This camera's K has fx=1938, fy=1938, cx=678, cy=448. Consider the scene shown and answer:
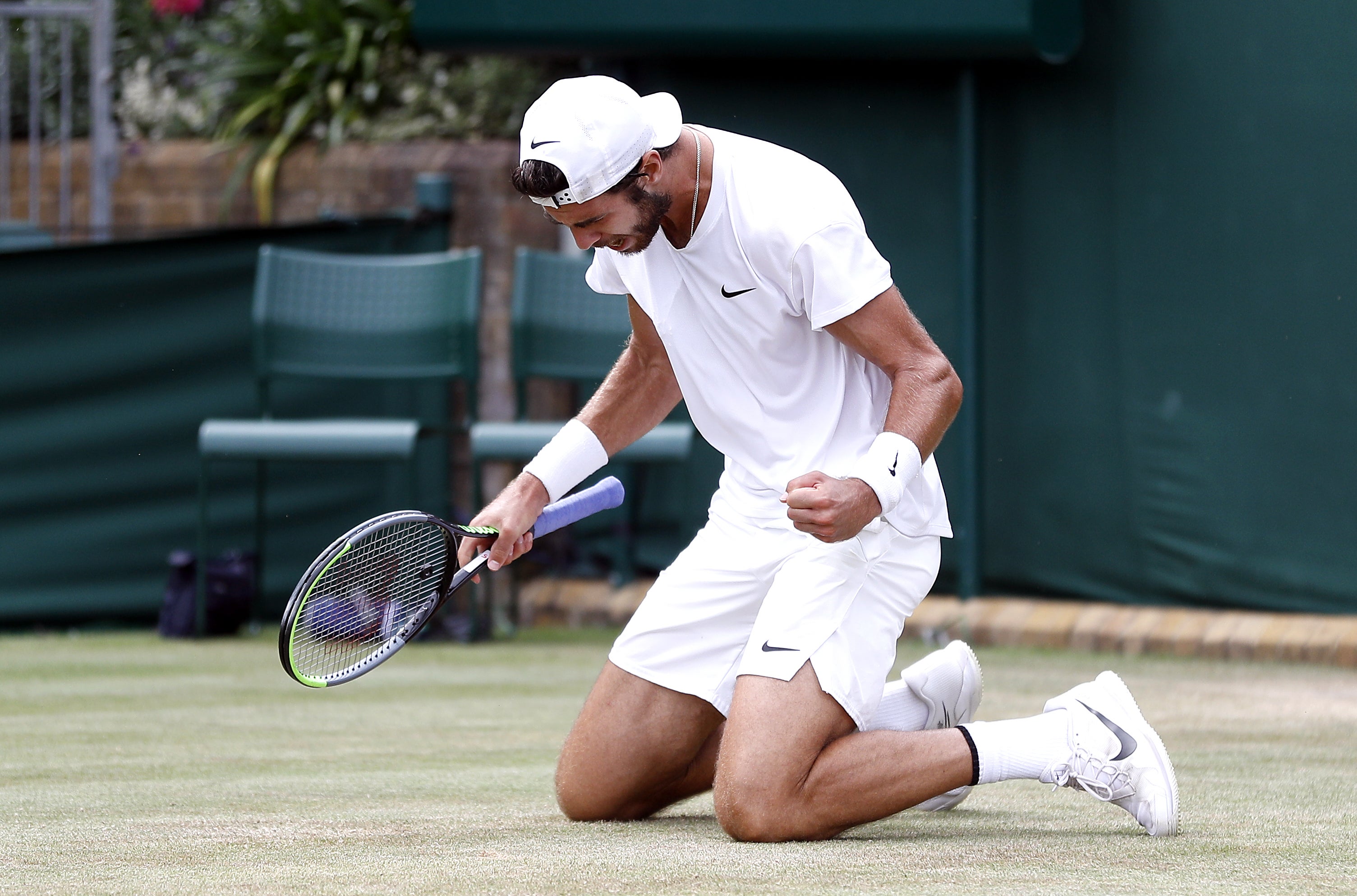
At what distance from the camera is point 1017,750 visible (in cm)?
350

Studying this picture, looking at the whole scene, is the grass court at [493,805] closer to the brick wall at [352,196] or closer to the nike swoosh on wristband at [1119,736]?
the nike swoosh on wristband at [1119,736]

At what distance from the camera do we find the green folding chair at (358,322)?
25.7ft

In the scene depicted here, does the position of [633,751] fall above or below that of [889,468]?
below

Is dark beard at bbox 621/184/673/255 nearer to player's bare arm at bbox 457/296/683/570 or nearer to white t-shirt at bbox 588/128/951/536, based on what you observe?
white t-shirt at bbox 588/128/951/536

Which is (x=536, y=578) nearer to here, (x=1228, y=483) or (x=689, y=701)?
(x=1228, y=483)

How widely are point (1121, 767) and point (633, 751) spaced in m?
0.92

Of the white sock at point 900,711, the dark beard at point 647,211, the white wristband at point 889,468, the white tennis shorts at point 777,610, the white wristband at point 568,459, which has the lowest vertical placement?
the white sock at point 900,711

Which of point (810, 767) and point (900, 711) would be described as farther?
point (900, 711)

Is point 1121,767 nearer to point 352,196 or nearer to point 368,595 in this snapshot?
point 368,595

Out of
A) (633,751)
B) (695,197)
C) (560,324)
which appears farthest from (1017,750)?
(560,324)

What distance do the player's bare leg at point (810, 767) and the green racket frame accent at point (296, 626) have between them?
0.75 m

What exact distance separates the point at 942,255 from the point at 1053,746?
463 cm

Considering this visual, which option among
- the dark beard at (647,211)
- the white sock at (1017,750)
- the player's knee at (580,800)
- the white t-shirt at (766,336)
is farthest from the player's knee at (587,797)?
the dark beard at (647,211)

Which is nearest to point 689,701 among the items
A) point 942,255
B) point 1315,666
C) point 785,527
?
point 785,527
